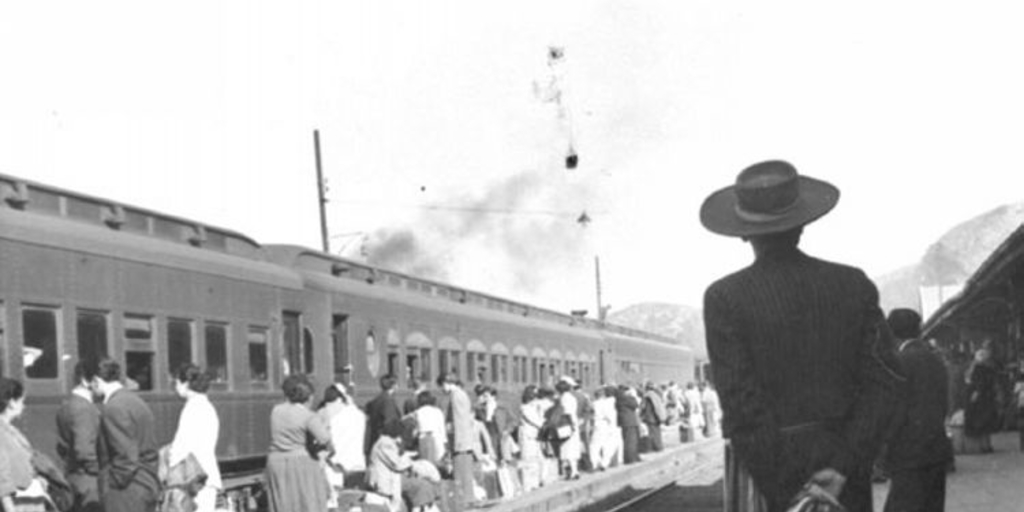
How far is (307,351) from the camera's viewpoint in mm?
18781

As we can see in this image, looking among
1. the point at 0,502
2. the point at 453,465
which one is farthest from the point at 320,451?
the point at 453,465

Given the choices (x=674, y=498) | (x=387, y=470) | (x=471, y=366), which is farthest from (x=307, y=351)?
(x=471, y=366)

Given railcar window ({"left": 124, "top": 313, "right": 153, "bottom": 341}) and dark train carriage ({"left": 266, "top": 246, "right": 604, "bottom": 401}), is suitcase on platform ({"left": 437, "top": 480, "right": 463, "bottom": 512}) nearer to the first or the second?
dark train carriage ({"left": 266, "top": 246, "right": 604, "bottom": 401})

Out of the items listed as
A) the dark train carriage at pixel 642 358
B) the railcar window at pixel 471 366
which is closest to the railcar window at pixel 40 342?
the railcar window at pixel 471 366

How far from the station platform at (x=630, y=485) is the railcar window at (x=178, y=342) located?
463 cm

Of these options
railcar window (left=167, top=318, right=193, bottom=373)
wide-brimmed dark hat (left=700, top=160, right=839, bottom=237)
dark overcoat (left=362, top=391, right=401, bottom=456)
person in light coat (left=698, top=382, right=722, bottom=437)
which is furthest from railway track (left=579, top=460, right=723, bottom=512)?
wide-brimmed dark hat (left=700, top=160, right=839, bottom=237)

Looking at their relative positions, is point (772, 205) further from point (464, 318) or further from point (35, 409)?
point (464, 318)

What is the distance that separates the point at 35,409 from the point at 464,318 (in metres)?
15.6

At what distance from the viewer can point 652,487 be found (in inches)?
1009

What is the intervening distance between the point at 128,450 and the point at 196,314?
15.7ft

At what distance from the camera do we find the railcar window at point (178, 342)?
47.6 feet

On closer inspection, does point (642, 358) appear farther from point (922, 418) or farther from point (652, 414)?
point (922, 418)

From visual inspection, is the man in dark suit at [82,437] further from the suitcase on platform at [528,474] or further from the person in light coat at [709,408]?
the person in light coat at [709,408]

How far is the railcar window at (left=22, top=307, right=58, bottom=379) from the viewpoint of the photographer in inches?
467
